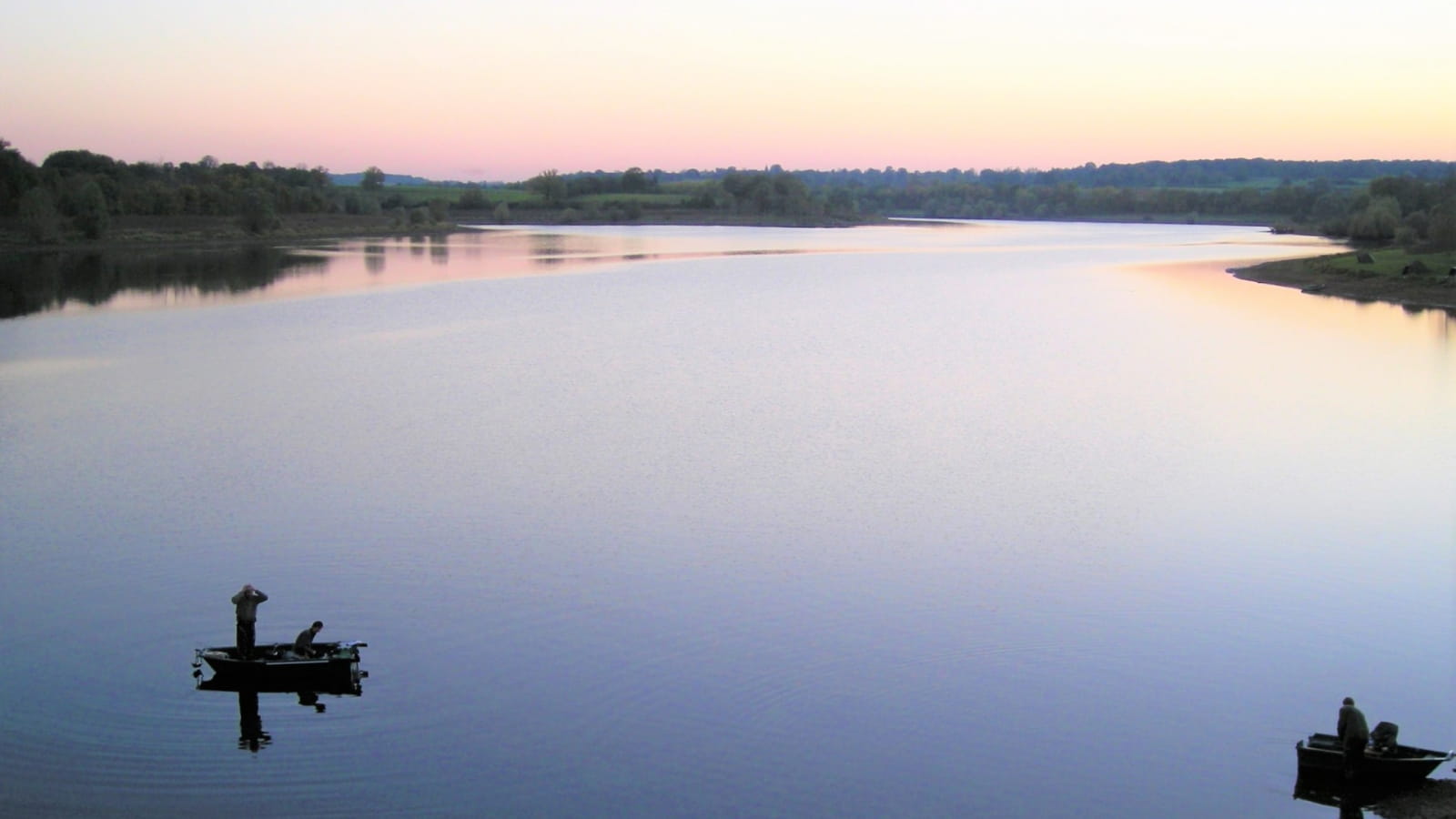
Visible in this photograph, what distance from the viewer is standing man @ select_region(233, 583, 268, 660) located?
982 cm

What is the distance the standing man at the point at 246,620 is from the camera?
9.82 meters

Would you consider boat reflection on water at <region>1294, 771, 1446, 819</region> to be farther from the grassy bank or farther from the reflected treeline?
the grassy bank

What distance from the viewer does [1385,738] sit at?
8.43 meters

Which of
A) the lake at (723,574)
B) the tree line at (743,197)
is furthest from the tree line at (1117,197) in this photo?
the lake at (723,574)

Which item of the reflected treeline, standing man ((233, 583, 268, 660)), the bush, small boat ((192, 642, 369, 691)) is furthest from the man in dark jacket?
the bush

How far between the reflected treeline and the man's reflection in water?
96.1ft

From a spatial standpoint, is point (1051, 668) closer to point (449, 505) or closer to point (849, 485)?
point (849, 485)

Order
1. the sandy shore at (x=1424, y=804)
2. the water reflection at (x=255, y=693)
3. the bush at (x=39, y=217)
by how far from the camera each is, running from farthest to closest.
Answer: the bush at (x=39, y=217)
the water reflection at (x=255, y=693)
the sandy shore at (x=1424, y=804)

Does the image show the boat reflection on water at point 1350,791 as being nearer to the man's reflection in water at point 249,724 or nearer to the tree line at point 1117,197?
the man's reflection in water at point 249,724

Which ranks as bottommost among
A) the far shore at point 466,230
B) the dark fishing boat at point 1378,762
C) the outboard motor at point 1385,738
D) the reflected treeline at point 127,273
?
the dark fishing boat at point 1378,762

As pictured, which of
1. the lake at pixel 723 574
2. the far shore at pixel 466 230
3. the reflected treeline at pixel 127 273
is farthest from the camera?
the far shore at pixel 466 230

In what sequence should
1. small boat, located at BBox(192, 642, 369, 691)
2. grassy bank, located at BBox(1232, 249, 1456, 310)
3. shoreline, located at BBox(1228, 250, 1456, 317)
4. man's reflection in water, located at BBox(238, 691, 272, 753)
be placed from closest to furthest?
man's reflection in water, located at BBox(238, 691, 272, 753) < small boat, located at BBox(192, 642, 369, 691) < shoreline, located at BBox(1228, 250, 1456, 317) < grassy bank, located at BBox(1232, 249, 1456, 310)

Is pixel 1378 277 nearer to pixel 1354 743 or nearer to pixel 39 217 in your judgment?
pixel 1354 743

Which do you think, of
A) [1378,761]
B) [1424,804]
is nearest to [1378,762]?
[1378,761]
